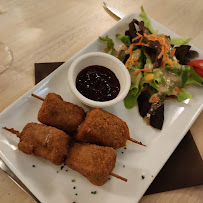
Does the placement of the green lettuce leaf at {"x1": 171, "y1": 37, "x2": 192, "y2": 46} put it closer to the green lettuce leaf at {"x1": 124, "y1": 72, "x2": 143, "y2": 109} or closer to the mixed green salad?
the mixed green salad

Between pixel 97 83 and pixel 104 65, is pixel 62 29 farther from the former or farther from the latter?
pixel 97 83

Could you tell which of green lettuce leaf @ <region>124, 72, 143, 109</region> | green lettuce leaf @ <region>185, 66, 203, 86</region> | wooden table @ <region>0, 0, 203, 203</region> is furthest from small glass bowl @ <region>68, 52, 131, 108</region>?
green lettuce leaf @ <region>185, 66, 203, 86</region>

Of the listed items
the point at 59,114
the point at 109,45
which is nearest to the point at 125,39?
the point at 109,45

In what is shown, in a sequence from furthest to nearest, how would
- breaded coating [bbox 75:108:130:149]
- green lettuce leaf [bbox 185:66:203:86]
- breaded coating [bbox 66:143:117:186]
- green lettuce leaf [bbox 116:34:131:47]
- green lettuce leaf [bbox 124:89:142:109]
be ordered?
green lettuce leaf [bbox 116:34:131:47]
green lettuce leaf [bbox 185:66:203:86]
green lettuce leaf [bbox 124:89:142:109]
breaded coating [bbox 75:108:130:149]
breaded coating [bbox 66:143:117:186]

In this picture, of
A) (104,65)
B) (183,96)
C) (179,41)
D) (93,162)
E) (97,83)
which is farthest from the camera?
(179,41)

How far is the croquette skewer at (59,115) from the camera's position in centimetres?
227

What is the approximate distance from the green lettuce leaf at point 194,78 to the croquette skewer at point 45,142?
201cm

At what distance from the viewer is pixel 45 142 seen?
2.12 m

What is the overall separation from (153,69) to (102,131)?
4.35ft

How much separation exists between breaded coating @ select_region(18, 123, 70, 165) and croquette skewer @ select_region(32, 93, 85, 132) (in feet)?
0.37

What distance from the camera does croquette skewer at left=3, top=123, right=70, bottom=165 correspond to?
83.0 inches

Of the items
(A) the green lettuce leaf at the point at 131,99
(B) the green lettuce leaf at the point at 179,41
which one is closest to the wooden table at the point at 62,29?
(B) the green lettuce leaf at the point at 179,41

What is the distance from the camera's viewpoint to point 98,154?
2102mm

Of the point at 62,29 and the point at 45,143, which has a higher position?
the point at 62,29
